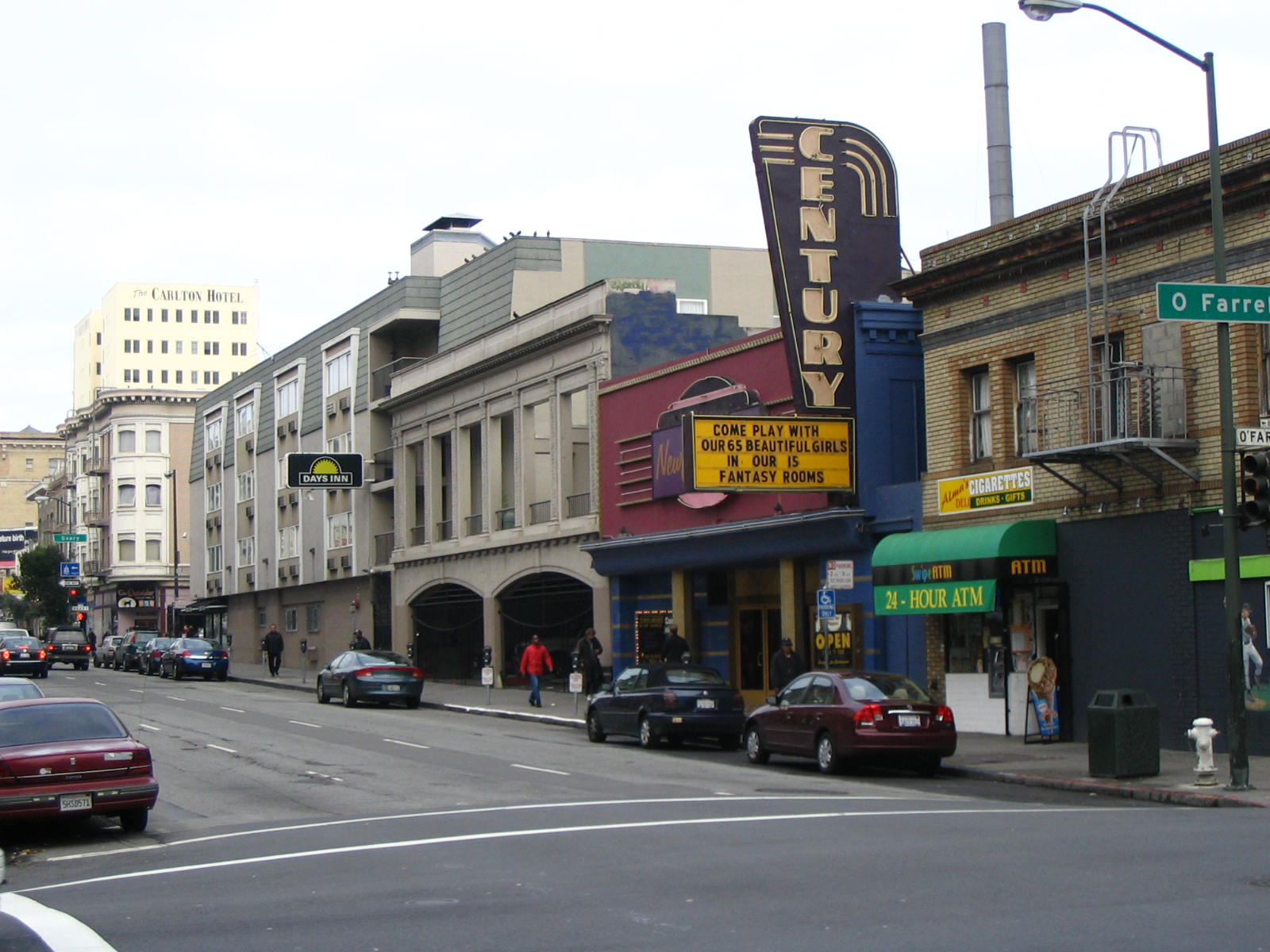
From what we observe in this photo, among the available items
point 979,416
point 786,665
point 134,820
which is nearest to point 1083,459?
point 979,416

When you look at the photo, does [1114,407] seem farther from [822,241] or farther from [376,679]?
[376,679]

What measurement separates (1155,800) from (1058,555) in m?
7.18

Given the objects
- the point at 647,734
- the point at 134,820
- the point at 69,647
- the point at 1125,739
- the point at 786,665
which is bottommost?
the point at 134,820

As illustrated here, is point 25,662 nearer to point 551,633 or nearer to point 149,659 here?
point 149,659

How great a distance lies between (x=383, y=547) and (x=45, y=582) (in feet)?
193

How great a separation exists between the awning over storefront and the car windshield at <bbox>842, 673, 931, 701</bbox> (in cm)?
379

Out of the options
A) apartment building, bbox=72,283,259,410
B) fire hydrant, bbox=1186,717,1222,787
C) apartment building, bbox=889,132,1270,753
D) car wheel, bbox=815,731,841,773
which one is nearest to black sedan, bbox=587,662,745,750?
apartment building, bbox=889,132,1270,753

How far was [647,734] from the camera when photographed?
2548 cm

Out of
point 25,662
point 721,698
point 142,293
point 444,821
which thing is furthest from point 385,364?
point 142,293

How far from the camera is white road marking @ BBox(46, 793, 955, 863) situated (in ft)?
49.8

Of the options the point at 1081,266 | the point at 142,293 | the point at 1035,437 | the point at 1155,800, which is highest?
the point at 142,293

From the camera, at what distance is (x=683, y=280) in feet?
157

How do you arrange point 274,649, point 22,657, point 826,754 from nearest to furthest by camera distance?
point 826,754 < point 274,649 < point 22,657

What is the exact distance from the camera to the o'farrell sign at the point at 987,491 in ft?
82.9
